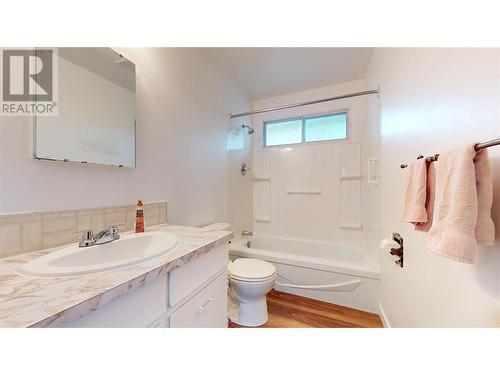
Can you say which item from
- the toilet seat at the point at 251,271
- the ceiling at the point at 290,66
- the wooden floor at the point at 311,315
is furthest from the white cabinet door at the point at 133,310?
the ceiling at the point at 290,66

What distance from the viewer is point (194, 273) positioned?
850 mm

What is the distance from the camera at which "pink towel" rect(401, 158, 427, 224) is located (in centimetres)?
75

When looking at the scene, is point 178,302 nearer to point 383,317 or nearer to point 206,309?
point 206,309

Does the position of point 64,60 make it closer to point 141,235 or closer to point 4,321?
point 141,235

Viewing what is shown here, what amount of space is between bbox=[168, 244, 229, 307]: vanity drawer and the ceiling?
76.0 inches

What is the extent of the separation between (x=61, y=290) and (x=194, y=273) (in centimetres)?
45

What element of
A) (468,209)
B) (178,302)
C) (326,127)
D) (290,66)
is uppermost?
(290,66)

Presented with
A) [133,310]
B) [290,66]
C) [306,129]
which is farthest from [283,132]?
[133,310]

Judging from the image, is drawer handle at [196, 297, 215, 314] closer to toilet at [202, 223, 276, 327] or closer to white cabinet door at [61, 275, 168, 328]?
white cabinet door at [61, 275, 168, 328]

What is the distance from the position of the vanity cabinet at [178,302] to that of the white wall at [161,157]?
0.64m

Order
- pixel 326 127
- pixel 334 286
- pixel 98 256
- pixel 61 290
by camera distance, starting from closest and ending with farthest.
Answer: pixel 61 290, pixel 98 256, pixel 334 286, pixel 326 127
